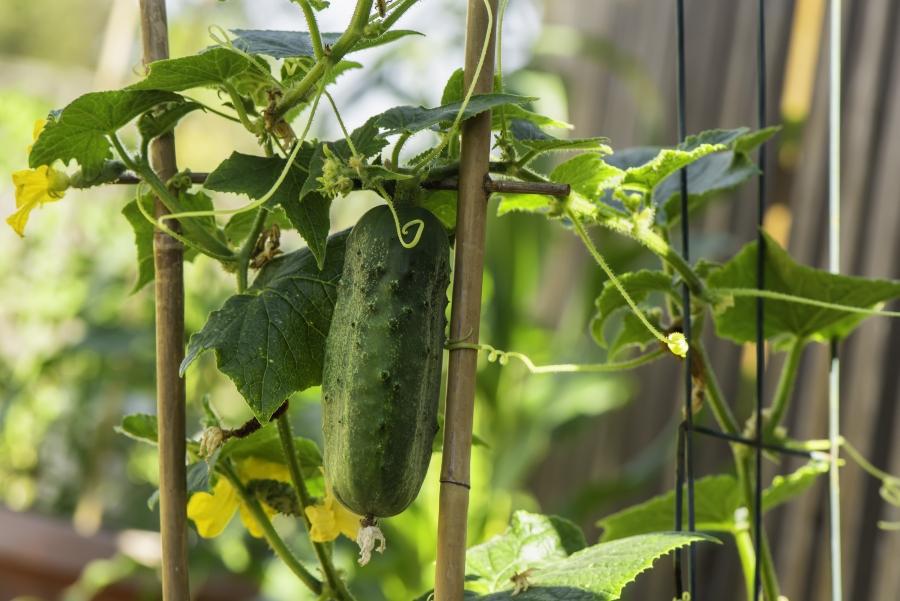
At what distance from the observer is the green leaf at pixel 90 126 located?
0.55m

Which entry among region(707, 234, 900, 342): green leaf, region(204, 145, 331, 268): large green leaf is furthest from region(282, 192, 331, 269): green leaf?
region(707, 234, 900, 342): green leaf

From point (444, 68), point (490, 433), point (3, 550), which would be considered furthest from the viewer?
point (444, 68)

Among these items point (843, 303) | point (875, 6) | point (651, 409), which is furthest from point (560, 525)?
point (651, 409)

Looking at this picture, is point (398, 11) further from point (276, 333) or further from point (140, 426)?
point (140, 426)

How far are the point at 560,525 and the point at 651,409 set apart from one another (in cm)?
163

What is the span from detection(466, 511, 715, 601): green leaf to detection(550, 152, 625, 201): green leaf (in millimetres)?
221

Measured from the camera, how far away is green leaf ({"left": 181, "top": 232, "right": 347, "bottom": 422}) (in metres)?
0.54

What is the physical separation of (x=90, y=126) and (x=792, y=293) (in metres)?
0.53

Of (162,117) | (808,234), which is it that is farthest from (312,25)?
(808,234)

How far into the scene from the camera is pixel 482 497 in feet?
7.23

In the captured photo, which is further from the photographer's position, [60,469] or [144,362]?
[60,469]

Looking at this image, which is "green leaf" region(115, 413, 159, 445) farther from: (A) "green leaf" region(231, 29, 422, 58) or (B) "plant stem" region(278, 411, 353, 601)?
(A) "green leaf" region(231, 29, 422, 58)

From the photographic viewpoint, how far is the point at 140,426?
0.69 meters

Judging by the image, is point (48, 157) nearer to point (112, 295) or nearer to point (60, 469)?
point (112, 295)
